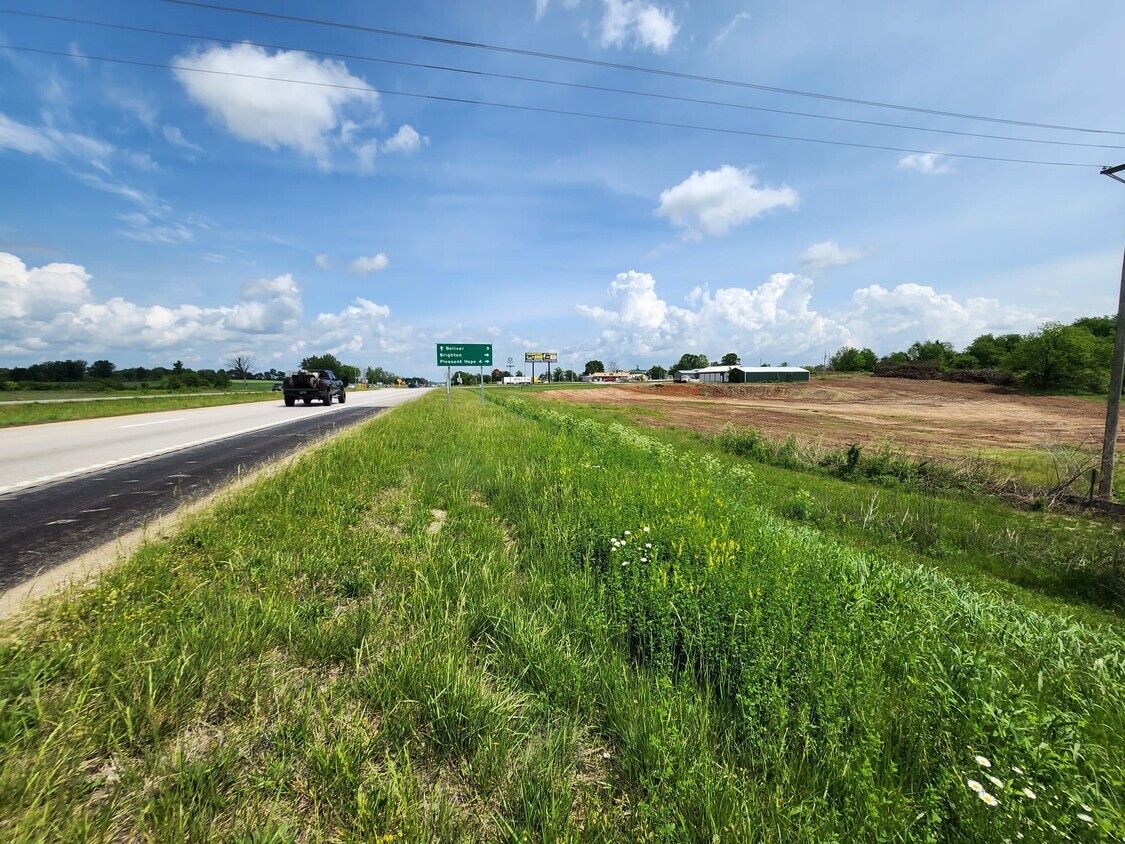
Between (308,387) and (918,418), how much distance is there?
4793cm

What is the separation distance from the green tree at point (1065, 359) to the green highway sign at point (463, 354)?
7896cm

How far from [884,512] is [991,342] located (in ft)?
422

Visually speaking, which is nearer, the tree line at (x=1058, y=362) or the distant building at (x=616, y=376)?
the tree line at (x=1058, y=362)

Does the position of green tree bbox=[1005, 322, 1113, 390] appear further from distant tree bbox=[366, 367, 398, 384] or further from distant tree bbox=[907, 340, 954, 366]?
distant tree bbox=[366, 367, 398, 384]

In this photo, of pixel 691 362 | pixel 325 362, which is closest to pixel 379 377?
pixel 325 362

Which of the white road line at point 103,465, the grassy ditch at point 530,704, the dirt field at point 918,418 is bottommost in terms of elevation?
the dirt field at point 918,418

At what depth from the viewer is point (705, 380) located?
114312mm

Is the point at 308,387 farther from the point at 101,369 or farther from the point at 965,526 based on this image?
the point at 101,369

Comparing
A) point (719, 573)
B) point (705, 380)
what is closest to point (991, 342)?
point (705, 380)

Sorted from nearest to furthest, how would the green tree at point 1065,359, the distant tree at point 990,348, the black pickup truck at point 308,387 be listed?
the black pickup truck at point 308,387 < the green tree at point 1065,359 < the distant tree at point 990,348

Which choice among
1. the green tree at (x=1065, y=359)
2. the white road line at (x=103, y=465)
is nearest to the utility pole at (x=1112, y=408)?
the white road line at (x=103, y=465)

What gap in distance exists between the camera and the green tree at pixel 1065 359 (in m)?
57.9

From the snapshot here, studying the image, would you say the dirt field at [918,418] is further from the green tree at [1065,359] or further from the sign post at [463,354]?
the sign post at [463,354]

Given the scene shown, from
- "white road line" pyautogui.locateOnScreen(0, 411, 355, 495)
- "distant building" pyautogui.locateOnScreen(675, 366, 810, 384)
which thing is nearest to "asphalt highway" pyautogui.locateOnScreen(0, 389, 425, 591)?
"white road line" pyautogui.locateOnScreen(0, 411, 355, 495)
